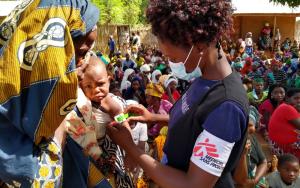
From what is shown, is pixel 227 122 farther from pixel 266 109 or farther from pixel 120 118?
pixel 266 109

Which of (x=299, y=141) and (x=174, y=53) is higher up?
(x=174, y=53)

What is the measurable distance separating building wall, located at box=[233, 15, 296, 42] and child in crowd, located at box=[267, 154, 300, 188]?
20629mm

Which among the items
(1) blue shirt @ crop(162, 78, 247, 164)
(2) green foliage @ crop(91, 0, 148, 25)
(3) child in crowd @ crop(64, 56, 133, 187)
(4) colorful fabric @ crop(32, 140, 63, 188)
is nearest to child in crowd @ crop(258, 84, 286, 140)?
(3) child in crowd @ crop(64, 56, 133, 187)

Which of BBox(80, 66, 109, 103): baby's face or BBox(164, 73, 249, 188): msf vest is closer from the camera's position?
BBox(164, 73, 249, 188): msf vest

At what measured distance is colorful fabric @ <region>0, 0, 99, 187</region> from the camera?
1.35 m

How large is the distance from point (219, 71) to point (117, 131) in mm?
519

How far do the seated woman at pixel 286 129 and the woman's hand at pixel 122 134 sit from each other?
398 centimetres

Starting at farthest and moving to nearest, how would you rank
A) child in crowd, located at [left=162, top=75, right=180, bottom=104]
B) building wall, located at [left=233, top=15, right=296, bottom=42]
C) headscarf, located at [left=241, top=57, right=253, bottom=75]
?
building wall, located at [left=233, top=15, right=296, bottom=42], headscarf, located at [left=241, top=57, right=253, bottom=75], child in crowd, located at [left=162, top=75, right=180, bottom=104]

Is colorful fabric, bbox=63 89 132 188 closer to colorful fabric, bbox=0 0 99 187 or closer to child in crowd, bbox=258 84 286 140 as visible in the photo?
colorful fabric, bbox=0 0 99 187

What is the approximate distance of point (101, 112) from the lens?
88.4 inches

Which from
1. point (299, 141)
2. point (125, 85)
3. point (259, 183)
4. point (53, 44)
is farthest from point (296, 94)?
point (53, 44)

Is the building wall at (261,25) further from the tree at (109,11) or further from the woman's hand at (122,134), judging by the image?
the woman's hand at (122,134)

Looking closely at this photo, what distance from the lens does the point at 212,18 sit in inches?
69.9

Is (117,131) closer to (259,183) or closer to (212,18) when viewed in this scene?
(212,18)
